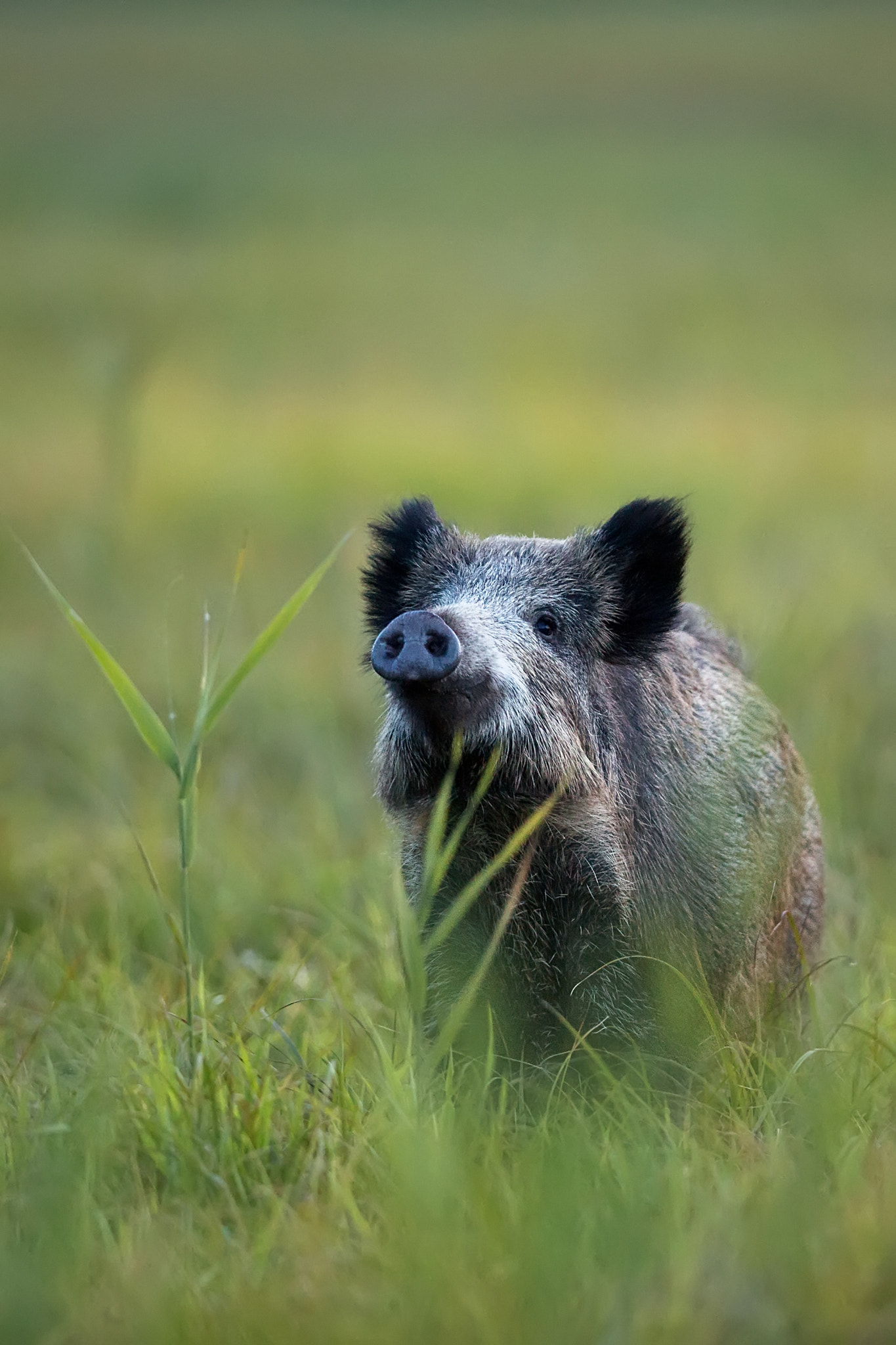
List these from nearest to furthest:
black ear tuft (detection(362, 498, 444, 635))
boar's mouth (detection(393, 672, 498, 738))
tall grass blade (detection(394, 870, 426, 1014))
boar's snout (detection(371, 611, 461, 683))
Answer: tall grass blade (detection(394, 870, 426, 1014)) < boar's snout (detection(371, 611, 461, 683)) < boar's mouth (detection(393, 672, 498, 738)) < black ear tuft (detection(362, 498, 444, 635))

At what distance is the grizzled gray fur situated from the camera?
376cm

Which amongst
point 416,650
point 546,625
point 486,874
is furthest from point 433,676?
point 546,625

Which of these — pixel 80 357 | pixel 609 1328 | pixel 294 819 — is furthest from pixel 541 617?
pixel 80 357

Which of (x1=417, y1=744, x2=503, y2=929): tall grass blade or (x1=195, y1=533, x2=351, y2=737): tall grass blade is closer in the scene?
(x1=417, y1=744, x2=503, y2=929): tall grass blade

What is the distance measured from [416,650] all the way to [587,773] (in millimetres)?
738

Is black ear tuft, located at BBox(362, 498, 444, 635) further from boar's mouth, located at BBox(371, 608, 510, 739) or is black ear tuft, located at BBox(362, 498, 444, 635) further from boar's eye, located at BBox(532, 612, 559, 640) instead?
boar's mouth, located at BBox(371, 608, 510, 739)

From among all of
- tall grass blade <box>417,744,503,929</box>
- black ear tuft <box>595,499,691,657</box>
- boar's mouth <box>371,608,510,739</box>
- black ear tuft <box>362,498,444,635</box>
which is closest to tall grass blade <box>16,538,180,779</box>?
boar's mouth <box>371,608,510,739</box>

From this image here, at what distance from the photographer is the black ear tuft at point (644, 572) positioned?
4223 mm

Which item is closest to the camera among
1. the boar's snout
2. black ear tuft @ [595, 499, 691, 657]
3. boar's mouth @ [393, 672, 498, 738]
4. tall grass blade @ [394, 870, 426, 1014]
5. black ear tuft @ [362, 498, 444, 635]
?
tall grass blade @ [394, 870, 426, 1014]

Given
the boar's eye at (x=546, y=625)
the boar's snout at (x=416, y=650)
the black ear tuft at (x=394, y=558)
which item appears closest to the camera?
the boar's snout at (x=416, y=650)

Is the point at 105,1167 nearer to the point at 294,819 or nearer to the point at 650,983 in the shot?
the point at 650,983

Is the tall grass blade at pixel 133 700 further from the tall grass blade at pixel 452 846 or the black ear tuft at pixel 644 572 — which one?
the black ear tuft at pixel 644 572

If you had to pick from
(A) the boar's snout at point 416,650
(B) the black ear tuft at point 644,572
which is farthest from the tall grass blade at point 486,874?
(B) the black ear tuft at point 644,572

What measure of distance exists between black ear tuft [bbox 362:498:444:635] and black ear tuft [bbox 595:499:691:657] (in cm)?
51
